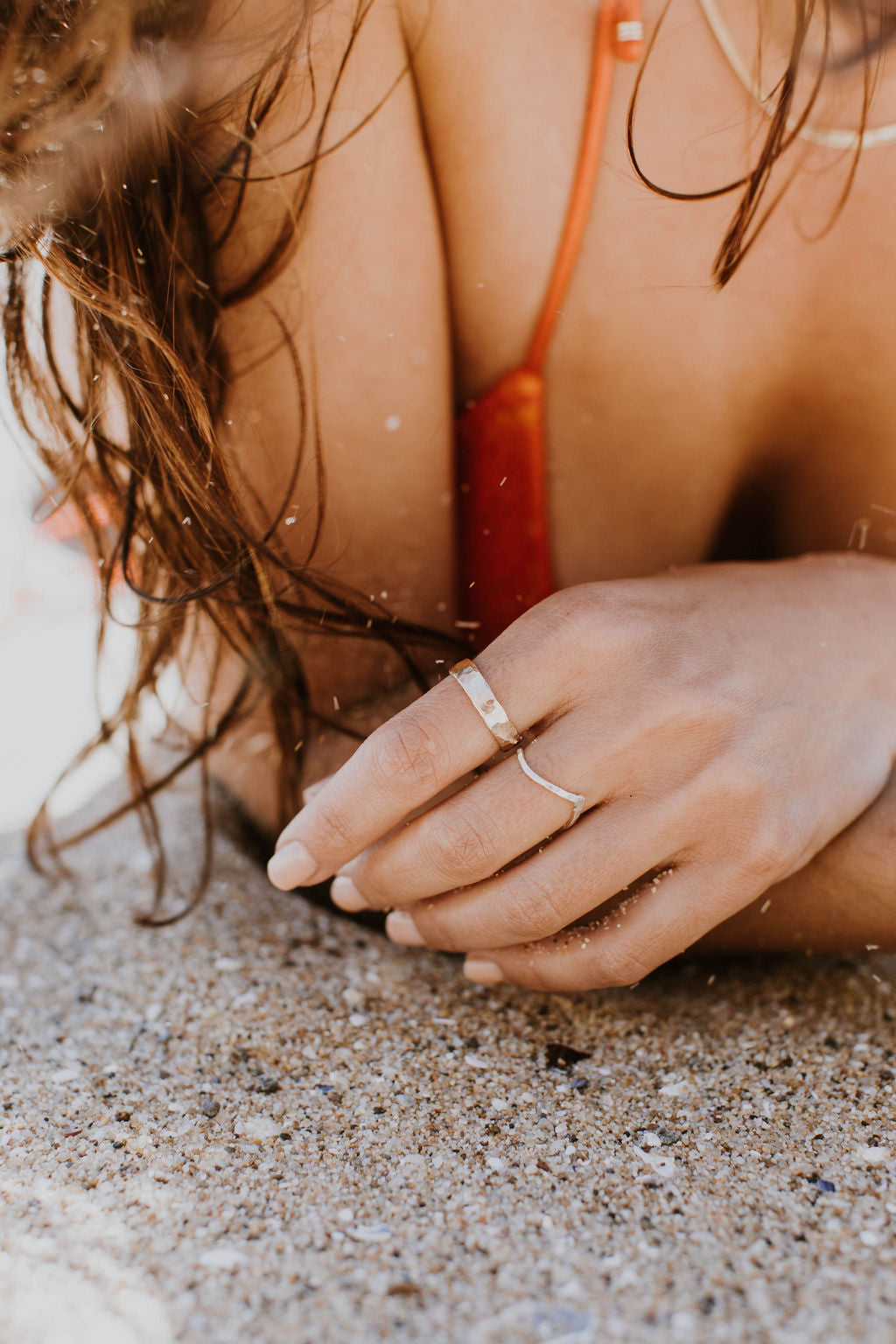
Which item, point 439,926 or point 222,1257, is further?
point 439,926

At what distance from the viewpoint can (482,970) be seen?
32.2 inches

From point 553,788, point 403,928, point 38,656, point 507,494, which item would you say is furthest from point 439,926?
point 38,656

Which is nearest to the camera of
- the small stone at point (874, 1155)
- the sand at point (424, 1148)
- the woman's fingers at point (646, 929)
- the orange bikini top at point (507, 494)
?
the sand at point (424, 1148)

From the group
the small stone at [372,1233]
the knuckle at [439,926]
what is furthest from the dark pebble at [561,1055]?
the small stone at [372,1233]

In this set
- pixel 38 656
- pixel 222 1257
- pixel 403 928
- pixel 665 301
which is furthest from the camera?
pixel 38 656

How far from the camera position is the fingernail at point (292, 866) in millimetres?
758

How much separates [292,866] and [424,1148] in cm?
22

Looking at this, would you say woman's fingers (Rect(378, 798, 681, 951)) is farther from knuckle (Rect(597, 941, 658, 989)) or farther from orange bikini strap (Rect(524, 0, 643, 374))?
orange bikini strap (Rect(524, 0, 643, 374))

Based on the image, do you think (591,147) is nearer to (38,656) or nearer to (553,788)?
(553,788)

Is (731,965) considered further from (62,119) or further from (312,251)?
(62,119)

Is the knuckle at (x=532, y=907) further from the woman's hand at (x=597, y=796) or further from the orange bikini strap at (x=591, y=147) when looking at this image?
the orange bikini strap at (x=591, y=147)

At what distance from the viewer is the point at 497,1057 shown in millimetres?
787

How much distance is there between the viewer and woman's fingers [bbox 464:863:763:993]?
2.50ft

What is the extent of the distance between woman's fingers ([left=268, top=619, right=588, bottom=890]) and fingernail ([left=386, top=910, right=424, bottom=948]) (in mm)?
99
